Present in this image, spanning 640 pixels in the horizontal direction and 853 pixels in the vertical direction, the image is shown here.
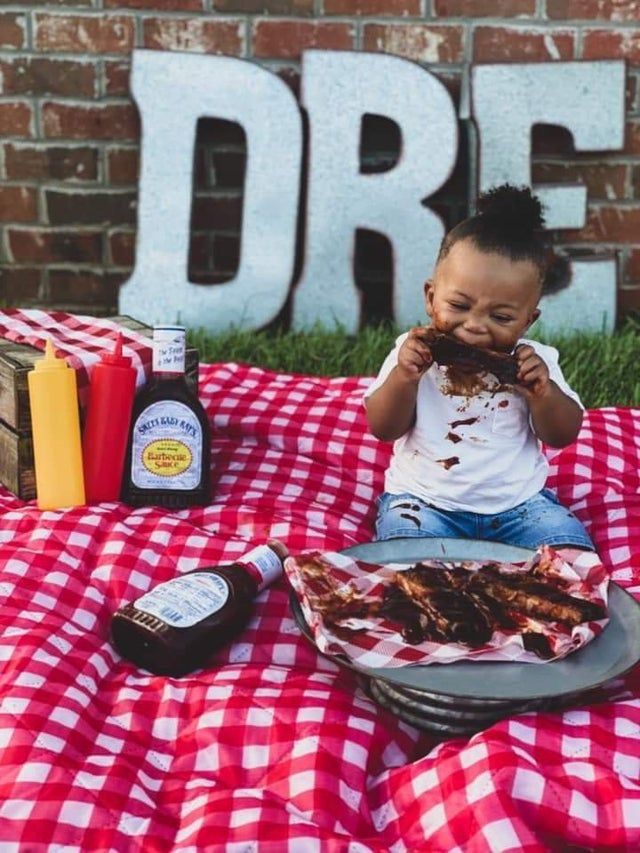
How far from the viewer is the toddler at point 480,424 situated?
4.86 feet

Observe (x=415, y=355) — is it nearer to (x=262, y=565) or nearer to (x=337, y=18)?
(x=262, y=565)

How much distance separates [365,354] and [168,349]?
1016 mm

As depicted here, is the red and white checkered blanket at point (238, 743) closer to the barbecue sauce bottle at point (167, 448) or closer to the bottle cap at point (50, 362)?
the barbecue sauce bottle at point (167, 448)

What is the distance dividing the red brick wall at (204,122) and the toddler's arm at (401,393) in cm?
134

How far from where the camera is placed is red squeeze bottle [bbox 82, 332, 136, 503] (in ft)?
5.50

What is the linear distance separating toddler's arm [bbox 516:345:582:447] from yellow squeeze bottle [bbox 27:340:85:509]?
28.2 inches

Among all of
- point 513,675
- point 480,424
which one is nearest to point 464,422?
point 480,424

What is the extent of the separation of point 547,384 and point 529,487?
21 centimetres

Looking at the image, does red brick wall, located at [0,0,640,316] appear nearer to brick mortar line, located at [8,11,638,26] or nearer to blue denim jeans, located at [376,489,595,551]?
brick mortar line, located at [8,11,638,26]

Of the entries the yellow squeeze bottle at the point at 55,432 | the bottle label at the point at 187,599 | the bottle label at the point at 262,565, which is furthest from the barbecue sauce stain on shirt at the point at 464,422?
the yellow squeeze bottle at the point at 55,432

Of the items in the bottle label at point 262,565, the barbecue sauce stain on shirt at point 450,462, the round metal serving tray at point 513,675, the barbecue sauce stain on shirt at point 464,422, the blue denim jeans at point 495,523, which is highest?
the barbecue sauce stain on shirt at point 464,422

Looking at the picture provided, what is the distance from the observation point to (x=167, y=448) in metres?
1.68

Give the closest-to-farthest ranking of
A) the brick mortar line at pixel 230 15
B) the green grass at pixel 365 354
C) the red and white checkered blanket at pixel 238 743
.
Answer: the red and white checkered blanket at pixel 238 743 → the green grass at pixel 365 354 → the brick mortar line at pixel 230 15

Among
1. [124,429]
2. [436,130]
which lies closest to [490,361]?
[124,429]
